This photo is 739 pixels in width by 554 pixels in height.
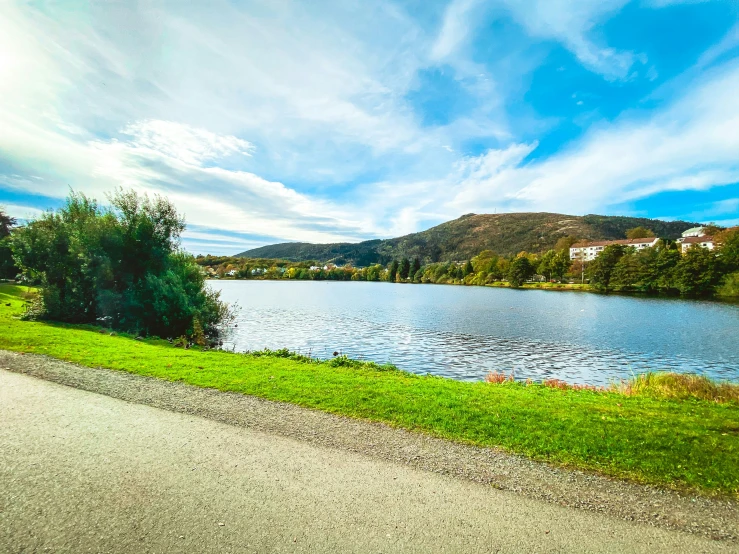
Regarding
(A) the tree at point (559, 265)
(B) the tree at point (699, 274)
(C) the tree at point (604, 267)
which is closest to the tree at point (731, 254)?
(B) the tree at point (699, 274)

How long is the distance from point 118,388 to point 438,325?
29.2 meters

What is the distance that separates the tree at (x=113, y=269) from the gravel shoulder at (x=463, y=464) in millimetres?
17133

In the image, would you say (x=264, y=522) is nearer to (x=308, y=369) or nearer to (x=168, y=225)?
(x=308, y=369)

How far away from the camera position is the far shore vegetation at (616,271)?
238 ft

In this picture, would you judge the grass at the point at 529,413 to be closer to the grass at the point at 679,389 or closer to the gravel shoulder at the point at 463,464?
the grass at the point at 679,389

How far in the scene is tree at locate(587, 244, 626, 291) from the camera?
91.9m

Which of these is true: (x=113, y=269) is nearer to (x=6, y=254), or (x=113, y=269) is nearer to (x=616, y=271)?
(x=6, y=254)

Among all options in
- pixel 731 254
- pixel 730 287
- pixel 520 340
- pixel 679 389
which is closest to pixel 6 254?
pixel 520 340

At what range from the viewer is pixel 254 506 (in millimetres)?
4602

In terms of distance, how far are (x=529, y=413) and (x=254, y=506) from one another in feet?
20.8

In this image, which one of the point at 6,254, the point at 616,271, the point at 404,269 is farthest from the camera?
the point at 404,269

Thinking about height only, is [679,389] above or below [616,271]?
below

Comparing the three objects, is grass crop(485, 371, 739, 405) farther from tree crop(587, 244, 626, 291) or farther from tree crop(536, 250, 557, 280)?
tree crop(536, 250, 557, 280)

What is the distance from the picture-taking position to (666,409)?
372 inches
